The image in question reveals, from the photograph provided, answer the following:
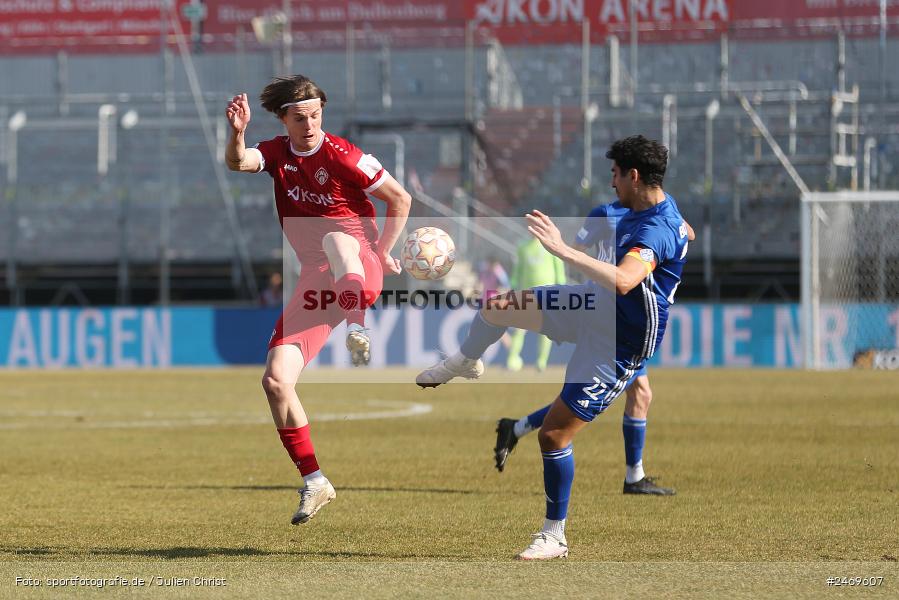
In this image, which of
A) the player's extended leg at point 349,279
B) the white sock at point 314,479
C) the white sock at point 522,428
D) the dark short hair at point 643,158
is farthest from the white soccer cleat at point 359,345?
the white sock at point 522,428

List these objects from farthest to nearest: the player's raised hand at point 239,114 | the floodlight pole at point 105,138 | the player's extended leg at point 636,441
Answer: the floodlight pole at point 105,138 → the player's extended leg at point 636,441 → the player's raised hand at point 239,114

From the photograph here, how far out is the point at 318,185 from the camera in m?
8.55

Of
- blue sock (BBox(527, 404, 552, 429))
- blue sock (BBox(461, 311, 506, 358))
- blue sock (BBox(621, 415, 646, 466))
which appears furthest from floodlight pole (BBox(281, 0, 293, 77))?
blue sock (BBox(461, 311, 506, 358))

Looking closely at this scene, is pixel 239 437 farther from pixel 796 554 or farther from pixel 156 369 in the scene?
pixel 156 369

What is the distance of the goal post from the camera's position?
2667 cm

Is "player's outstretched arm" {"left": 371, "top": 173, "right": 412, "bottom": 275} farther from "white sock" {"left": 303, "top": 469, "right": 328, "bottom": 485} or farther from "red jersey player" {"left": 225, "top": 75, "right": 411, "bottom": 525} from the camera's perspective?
"white sock" {"left": 303, "top": 469, "right": 328, "bottom": 485}

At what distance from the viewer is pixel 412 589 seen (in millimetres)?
6688

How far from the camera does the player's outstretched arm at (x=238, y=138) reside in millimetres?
8055

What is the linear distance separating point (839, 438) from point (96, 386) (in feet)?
44.8

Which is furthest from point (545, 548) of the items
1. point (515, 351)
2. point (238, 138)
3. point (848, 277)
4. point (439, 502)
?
point (848, 277)

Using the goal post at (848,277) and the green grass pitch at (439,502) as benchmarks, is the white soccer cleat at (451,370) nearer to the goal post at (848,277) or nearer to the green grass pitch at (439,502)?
the green grass pitch at (439,502)

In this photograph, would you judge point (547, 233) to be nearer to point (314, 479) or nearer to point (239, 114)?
point (239, 114)

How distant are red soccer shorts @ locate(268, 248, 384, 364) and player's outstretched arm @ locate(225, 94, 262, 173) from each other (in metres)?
0.80

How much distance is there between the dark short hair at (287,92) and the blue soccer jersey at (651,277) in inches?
78.9
